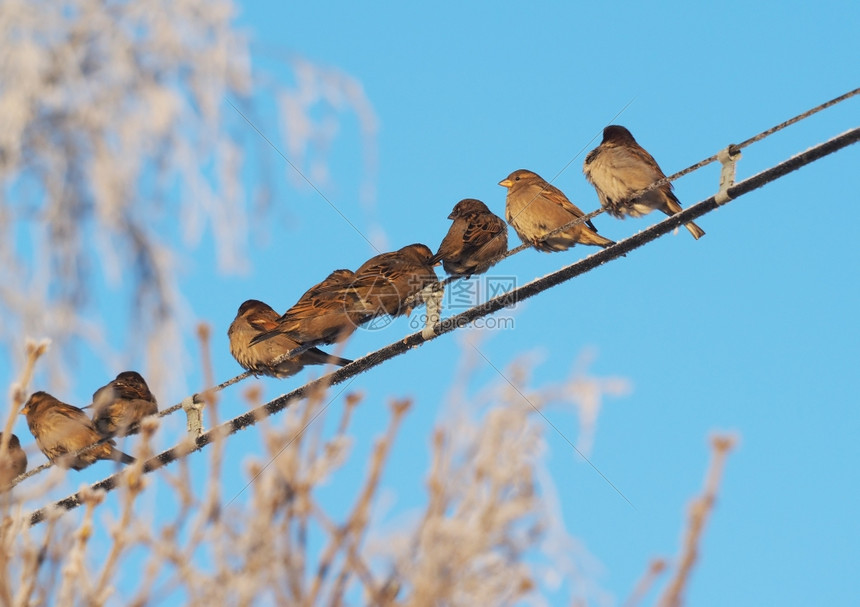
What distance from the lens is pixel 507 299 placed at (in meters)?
3.99

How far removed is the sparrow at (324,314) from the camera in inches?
232

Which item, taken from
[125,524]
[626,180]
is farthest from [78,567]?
[626,180]

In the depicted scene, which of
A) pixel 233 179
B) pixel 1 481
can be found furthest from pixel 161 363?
pixel 1 481

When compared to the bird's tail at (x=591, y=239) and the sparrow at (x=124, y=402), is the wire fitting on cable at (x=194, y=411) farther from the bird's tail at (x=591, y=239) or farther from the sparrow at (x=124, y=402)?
the bird's tail at (x=591, y=239)

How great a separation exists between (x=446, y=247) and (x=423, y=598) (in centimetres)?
517

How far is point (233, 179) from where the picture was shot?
666 cm

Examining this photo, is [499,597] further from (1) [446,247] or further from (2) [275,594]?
(1) [446,247]

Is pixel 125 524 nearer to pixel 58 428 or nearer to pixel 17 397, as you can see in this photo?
pixel 17 397

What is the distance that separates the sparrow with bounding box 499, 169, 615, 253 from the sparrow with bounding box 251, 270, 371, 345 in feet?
4.26

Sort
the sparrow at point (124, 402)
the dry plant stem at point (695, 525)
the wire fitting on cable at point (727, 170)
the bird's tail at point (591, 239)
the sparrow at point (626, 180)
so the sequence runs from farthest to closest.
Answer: the sparrow at point (124, 402) → the sparrow at point (626, 180) → the bird's tail at point (591, 239) → the wire fitting on cable at point (727, 170) → the dry plant stem at point (695, 525)

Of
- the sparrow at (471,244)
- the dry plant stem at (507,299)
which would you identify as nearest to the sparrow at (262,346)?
the sparrow at (471,244)

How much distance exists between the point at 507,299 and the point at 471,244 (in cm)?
298

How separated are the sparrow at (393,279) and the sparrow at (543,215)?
810 millimetres

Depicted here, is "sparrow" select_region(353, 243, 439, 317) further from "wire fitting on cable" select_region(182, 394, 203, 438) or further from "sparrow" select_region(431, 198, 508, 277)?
"wire fitting on cable" select_region(182, 394, 203, 438)
